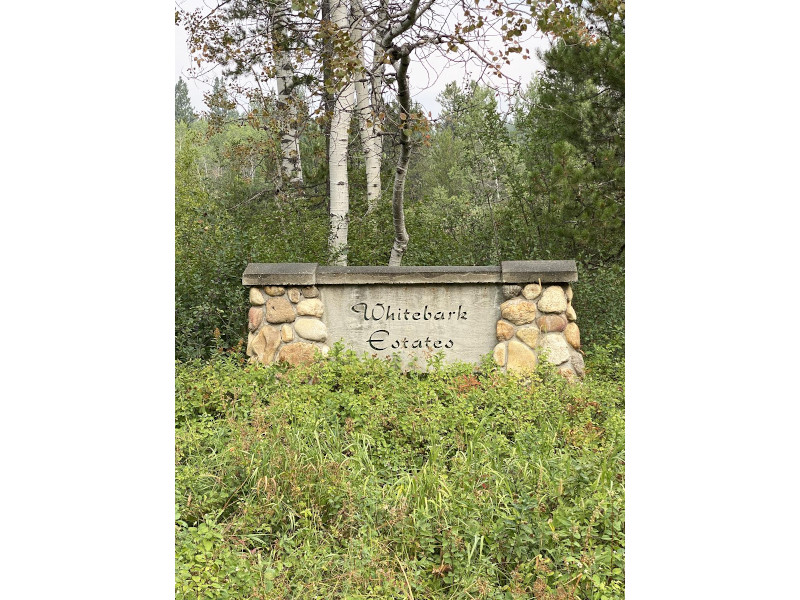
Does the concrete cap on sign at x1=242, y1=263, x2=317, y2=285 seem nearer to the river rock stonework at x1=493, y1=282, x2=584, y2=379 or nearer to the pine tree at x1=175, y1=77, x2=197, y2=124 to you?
the river rock stonework at x1=493, y1=282, x2=584, y2=379

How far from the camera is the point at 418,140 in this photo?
5.90m

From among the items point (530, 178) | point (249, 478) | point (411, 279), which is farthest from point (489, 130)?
point (249, 478)

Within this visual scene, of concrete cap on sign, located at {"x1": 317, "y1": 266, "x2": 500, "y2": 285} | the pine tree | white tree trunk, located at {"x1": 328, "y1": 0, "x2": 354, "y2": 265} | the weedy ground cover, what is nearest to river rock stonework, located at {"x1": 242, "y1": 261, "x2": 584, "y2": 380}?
concrete cap on sign, located at {"x1": 317, "y1": 266, "x2": 500, "y2": 285}

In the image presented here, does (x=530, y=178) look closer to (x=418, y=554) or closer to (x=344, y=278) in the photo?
(x=344, y=278)

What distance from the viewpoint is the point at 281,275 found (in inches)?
206

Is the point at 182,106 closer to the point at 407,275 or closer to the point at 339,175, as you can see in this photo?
the point at 339,175

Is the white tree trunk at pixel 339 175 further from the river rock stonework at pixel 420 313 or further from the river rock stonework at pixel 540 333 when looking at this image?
the river rock stonework at pixel 540 333

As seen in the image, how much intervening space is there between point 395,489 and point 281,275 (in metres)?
2.33

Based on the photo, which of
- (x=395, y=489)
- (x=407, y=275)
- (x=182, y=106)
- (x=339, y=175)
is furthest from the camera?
(x=182, y=106)

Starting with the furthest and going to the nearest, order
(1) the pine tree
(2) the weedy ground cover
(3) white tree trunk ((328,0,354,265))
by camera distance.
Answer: (1) the pine tree < (3) white tree trunk ((328,0,354,265)) < (2) the weedy ground cover

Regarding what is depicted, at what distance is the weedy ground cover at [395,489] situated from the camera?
2.71 metres

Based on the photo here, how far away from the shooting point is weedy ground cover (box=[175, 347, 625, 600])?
2.71m

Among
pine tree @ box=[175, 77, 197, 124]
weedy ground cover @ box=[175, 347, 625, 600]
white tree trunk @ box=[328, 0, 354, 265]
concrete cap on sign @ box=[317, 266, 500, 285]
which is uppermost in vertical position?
pine tree @ box=[175, 77, 197, 124]

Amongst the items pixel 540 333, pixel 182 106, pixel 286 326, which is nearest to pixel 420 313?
pixel 540 333
